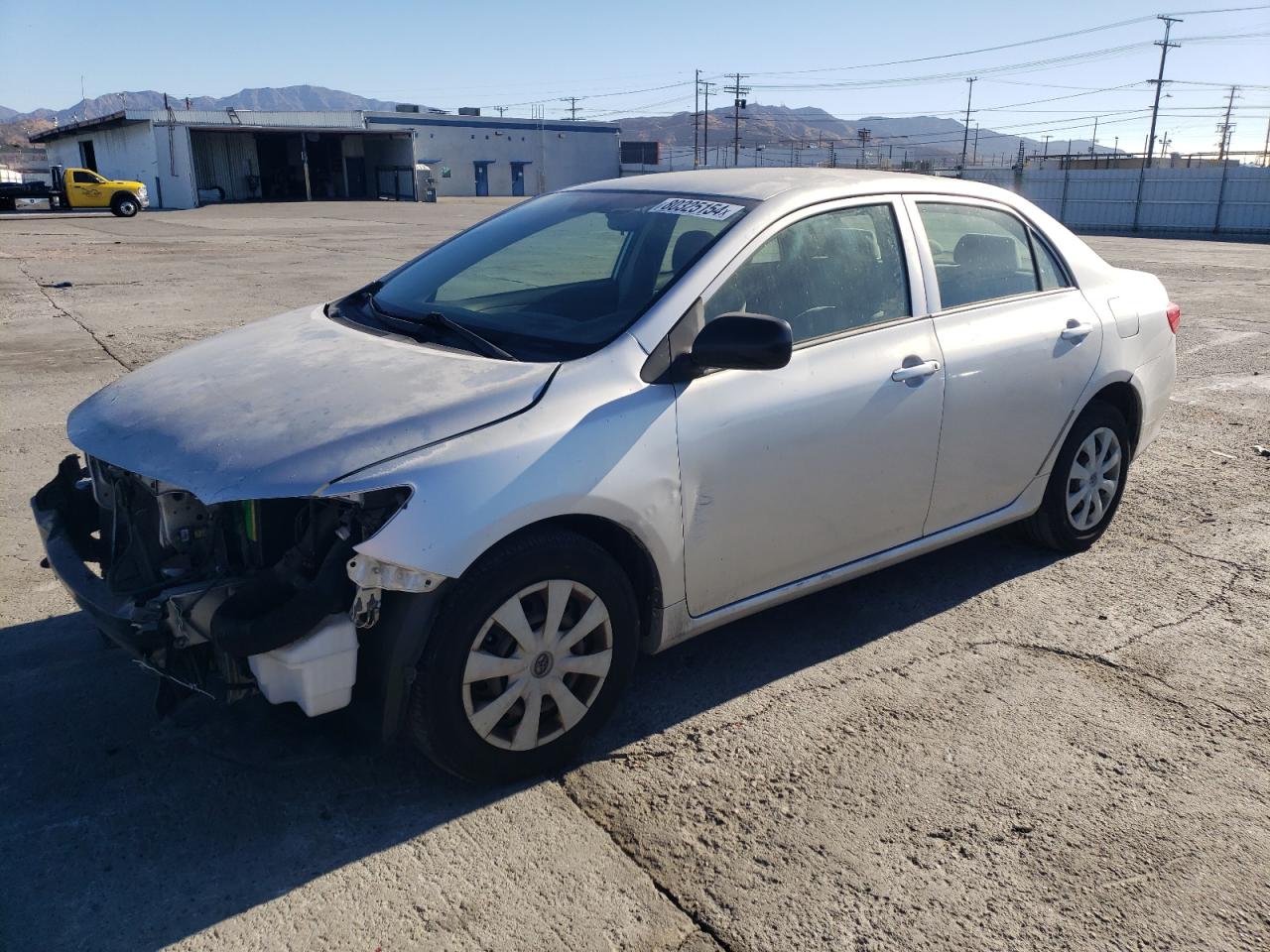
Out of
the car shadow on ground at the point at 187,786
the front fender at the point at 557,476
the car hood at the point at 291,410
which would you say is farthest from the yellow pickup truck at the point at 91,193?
the front fender at the point at 557,476

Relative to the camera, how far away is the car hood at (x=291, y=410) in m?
2.71

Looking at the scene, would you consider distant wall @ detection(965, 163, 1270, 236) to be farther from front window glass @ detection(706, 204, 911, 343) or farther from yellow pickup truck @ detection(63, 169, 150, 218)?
front window glass @ detection(706, 204, 911, 343)

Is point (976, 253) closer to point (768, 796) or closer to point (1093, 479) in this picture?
point (1093, 479)

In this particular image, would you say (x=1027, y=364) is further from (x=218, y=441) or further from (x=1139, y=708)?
(x=218, y=441)

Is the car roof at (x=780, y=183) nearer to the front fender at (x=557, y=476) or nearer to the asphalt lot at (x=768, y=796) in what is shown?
the front fender at (x=557, y=476)

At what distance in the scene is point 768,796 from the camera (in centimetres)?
303

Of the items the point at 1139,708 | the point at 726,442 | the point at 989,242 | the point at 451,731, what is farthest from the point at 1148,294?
the point at 451,731

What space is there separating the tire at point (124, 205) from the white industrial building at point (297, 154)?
870 cm

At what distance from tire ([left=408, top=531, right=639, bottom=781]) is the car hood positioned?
430mm

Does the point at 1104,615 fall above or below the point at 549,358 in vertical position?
below

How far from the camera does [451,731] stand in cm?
283

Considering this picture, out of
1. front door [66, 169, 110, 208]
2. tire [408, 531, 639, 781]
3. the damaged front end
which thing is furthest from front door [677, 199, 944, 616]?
front door [66, 169, 110, 208]

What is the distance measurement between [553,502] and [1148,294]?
3629mm

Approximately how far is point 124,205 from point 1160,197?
39050 millimetres
